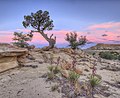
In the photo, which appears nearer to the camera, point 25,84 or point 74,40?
point 25,84

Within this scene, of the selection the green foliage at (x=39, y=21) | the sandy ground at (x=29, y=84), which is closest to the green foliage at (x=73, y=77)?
the sandy ground at (x=29, y=84)

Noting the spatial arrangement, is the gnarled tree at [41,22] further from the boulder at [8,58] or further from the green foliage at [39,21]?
the boulder at [8,58]

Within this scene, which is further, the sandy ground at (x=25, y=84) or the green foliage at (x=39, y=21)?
the green foliage at (x=39, y=21)

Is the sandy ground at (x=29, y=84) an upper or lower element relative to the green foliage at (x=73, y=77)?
lower

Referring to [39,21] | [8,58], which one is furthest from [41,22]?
[8,58]

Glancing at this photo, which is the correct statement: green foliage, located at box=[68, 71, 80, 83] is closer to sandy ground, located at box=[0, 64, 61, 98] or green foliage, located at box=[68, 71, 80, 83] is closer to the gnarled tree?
sandy ground, located at box=[0, 64, 61, 98]

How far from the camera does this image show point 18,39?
2750 cm

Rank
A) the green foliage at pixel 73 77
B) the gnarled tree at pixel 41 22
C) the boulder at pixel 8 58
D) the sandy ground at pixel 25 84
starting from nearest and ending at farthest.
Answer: the sandy ground at pixel 25 84
the green foliage at pixel 73 77
the boulder at pixel 8 58
the gnarled tree at pixel 41 22

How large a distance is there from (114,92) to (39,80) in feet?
11.3

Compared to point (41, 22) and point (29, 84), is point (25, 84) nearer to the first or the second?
point (29, 84)

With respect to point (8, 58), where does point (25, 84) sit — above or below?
below

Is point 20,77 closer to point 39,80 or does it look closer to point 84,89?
point 39,80

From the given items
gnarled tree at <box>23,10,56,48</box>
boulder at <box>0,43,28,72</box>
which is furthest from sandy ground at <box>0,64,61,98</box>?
gnarled tree at <box>23,10,56,48</box>

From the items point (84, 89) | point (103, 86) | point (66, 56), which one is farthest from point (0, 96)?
point (66, 56)
